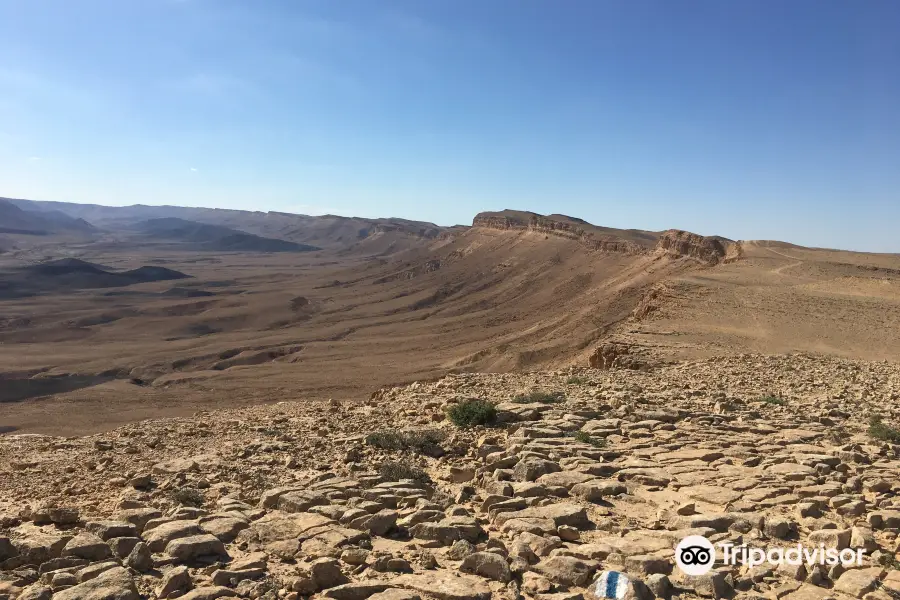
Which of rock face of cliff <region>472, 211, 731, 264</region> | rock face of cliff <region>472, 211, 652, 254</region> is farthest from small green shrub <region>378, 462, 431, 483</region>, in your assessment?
rock face of cliff <region>472, 211, 652, 254</region>

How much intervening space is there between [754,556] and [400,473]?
12.2 feet

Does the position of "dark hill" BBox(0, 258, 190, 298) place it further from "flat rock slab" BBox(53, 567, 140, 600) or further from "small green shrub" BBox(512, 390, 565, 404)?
"flat rock slab" BBox(53, 567, 140, 600)

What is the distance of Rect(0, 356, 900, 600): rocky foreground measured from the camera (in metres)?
→ 4.60

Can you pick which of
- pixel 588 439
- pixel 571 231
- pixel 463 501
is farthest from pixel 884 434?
pixel 571 231

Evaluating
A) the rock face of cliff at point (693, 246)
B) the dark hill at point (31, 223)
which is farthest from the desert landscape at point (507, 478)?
the dark hill at point (31, 223)

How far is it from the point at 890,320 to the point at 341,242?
5473 inches

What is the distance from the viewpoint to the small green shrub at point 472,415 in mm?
9391

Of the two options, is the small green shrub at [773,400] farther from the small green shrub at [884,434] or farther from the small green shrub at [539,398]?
the small green shrub at [539,398]

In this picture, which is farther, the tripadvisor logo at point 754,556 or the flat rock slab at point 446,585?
the tripadvisor logo at point 754,556

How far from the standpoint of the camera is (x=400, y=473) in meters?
7.11

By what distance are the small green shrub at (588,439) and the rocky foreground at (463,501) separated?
0.10ft

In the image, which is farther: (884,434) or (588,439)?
(588,439)

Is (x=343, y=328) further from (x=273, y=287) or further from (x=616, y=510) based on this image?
(x=616, y=510)

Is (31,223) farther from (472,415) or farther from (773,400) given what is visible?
(773,400)
